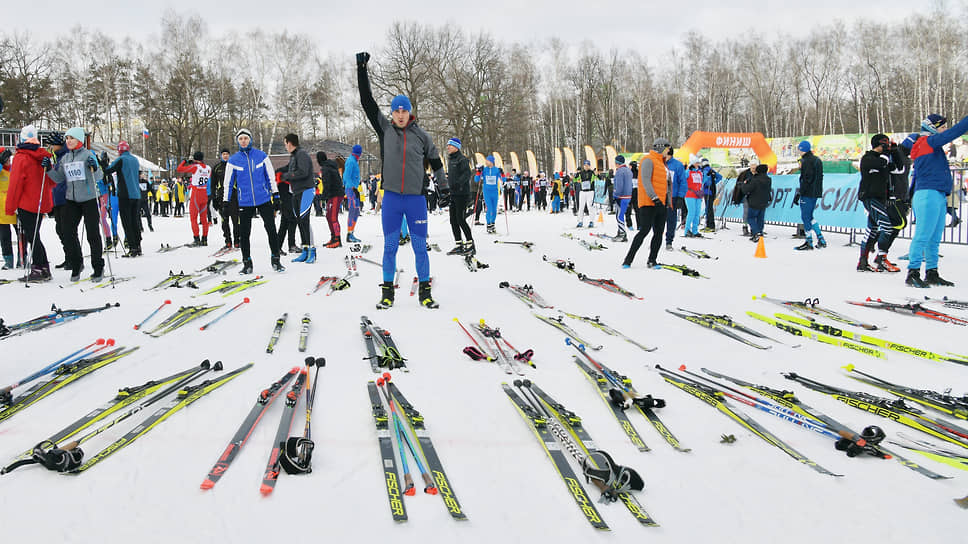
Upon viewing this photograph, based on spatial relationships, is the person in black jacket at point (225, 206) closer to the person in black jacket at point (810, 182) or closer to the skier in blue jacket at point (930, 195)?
the skier in blue jacket at point (930, 195)

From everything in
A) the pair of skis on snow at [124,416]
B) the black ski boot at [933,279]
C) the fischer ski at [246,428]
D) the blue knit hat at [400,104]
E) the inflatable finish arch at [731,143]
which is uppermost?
the inflatable finish arch at [731,143]

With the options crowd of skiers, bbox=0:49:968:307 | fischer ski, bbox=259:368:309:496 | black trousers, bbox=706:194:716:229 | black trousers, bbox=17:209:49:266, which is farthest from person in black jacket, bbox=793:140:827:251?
black trousers, bbox=17:209:49:266

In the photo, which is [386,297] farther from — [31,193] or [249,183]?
[31,193]

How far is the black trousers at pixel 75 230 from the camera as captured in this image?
6781 mm

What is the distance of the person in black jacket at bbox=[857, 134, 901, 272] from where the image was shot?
736cm

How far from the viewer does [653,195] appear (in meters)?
7.56

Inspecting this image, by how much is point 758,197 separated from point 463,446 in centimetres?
1123

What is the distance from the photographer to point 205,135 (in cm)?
4578

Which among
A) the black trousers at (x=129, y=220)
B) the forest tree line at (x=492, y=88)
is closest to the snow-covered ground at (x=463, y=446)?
the black trousers at (x=129, y=220)

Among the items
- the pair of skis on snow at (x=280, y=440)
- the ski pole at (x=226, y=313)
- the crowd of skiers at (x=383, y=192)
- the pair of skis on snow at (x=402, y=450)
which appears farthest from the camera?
the crowd of skiers at (x=383, y=192)

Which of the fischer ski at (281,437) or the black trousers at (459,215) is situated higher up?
the black trousers at (459,215)

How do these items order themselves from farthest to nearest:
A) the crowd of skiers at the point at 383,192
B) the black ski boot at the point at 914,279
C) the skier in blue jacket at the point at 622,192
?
the skier in blue jacket at the point at 622,192, the black ski boot at the point at 914,279, the crowd of skiers at the point at 383,192

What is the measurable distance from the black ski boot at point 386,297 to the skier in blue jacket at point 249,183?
2.89 metres

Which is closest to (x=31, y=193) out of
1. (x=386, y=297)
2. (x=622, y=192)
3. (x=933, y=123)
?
(x=386, y=297)
